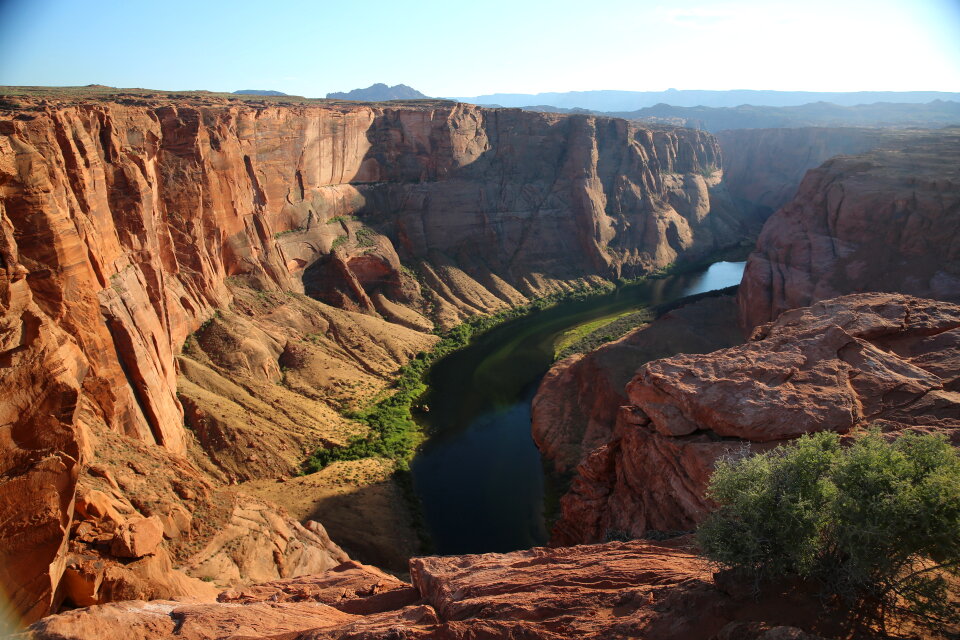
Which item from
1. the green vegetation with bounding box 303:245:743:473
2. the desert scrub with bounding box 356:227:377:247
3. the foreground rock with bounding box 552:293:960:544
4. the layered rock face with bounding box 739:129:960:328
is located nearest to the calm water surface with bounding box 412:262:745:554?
the green vegetation with bounding box 303:245:743:473

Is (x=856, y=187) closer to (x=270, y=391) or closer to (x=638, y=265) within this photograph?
(x=638, y=265)

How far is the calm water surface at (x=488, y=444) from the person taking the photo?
1371 inches

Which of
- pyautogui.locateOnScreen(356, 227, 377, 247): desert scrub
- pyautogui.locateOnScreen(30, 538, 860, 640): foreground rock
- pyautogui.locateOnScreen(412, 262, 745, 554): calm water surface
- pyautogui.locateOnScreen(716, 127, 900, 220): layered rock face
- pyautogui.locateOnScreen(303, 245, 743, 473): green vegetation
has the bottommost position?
pyautogui.locateOnScreen(412, 262, 745, 554): calm water surface

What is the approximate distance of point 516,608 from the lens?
1385 cm

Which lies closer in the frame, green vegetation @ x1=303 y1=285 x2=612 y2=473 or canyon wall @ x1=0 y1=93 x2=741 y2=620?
canyon wall @ x1=0 y1=93 x2=741 y2=620

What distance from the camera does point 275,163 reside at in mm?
56969

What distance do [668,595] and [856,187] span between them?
48.9 metres

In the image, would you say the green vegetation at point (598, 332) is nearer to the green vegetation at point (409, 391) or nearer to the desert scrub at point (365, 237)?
the green vegetation at point (409, 391)

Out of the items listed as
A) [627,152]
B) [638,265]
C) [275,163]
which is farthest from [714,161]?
[275,163]

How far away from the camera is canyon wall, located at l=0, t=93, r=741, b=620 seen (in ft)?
55.7

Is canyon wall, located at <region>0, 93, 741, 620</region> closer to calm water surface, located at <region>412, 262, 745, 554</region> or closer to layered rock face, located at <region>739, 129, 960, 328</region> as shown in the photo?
calm water surface, located at <region>412, 262, 745, 554</region>

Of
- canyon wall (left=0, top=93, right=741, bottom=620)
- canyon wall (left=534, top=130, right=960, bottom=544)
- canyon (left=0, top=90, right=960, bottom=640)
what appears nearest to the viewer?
canyon (left=0, top=90, right=960, bottom=640)

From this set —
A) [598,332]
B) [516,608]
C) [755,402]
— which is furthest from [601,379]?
[516,608]

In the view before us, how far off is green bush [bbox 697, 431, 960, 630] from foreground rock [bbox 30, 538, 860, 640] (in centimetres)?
79
